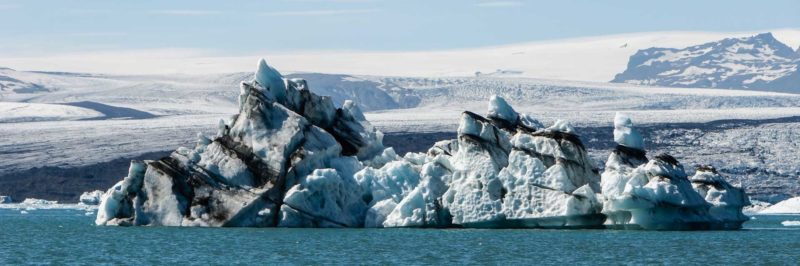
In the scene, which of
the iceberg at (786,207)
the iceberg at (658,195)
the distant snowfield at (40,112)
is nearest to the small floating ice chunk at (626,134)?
the iceberg at (658,195)

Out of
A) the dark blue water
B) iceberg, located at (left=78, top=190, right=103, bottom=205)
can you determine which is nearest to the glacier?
the dark blue water

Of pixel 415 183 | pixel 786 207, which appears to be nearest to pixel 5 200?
pixel 786 207

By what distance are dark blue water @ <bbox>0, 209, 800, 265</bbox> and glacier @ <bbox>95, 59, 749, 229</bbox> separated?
63 cm

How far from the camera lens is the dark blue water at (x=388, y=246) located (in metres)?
32.6

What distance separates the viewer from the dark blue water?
107 feet

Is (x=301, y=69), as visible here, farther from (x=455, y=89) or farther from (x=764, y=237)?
(x=764, y=237)

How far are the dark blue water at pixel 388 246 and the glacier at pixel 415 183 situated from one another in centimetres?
63

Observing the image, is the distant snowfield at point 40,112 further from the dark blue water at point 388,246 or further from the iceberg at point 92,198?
the dark blue water at point 388,246

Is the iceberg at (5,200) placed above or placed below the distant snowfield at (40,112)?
below

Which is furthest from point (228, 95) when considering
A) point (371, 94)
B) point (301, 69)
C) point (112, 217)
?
point (112, 217)

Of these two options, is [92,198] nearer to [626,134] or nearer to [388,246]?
[626,134]

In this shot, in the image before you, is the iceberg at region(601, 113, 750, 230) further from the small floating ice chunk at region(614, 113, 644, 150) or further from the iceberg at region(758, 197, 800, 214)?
the iceberg at region(758, 197, 800, 214)

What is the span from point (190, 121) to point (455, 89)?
47.9 metres

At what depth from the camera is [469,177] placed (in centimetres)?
4241
